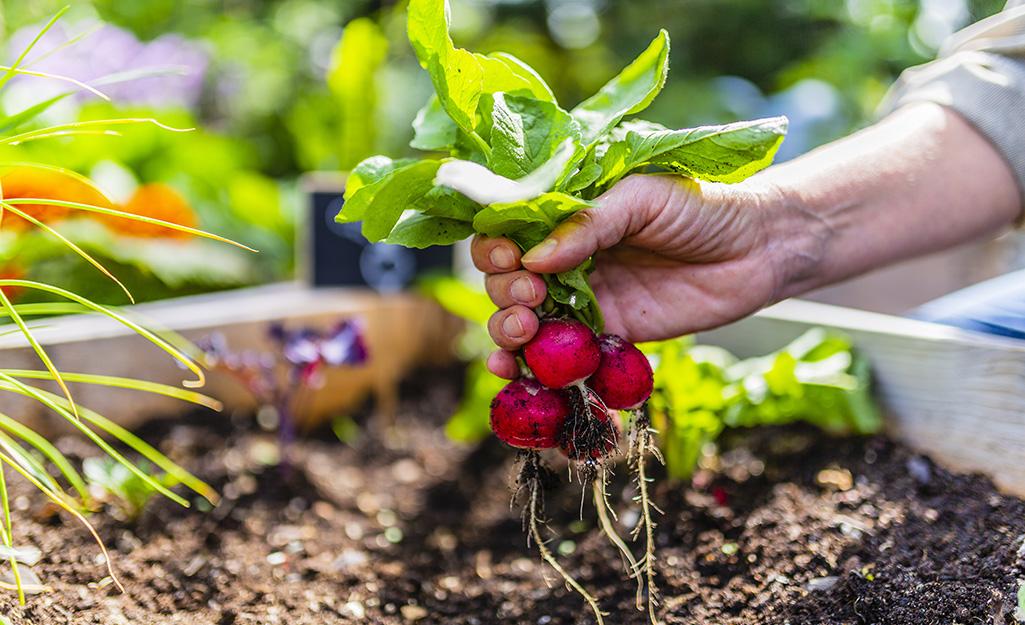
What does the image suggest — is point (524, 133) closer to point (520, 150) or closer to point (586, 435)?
point (520, 150)

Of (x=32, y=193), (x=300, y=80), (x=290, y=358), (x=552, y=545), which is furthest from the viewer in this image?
(x=300, y=80)

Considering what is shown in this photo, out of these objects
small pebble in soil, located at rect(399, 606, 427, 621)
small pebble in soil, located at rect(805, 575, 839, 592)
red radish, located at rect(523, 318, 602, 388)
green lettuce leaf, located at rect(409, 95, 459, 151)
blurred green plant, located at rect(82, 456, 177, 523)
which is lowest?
small pebble in soil, located at rect(399, 606, 427, 621)

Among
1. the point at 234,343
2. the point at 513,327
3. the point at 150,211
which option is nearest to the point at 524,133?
the point at 513,327

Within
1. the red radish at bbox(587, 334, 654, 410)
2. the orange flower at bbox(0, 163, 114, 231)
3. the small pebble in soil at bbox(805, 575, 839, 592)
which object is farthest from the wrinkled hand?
the orange flower at bbox(0, 163, 114, 231)

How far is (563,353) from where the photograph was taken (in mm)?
873

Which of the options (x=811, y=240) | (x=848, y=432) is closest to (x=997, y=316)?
(x=848, y=432)

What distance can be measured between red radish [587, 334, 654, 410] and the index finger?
18cm

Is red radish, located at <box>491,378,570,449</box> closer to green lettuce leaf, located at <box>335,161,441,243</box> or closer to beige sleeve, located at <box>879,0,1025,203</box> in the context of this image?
green lettuce leaf, located at <box>335,161,441,243</box>

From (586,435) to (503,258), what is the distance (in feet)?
0.91

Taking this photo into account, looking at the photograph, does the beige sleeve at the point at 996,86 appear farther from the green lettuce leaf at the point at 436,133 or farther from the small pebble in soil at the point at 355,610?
the small pebble in soil at the point at 355,610

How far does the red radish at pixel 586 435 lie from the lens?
912 mm

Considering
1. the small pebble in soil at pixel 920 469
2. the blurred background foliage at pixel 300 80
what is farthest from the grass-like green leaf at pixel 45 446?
the small pebble in soil at pixel 920 469

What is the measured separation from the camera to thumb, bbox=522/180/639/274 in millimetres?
832

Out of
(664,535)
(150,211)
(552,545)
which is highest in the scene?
(150,211)
